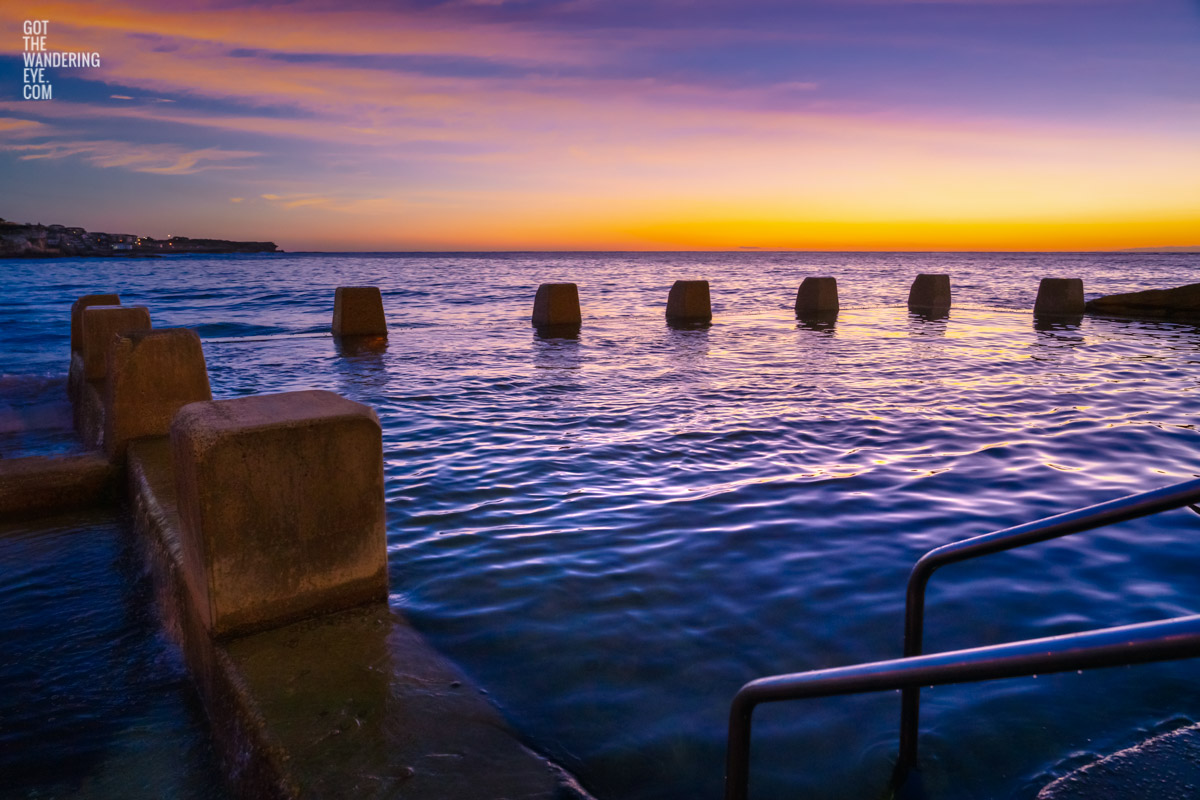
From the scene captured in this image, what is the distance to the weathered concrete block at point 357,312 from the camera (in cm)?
1572

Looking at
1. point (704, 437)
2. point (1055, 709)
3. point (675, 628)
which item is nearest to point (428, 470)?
point (704, 437)

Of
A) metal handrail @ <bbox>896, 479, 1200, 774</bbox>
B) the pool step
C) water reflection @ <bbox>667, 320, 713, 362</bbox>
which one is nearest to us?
metal handrail @ <bbox>896, 479, 1200, 774</bbox>

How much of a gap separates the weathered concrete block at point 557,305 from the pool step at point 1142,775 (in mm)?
15260

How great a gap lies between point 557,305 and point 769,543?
13.2 metres

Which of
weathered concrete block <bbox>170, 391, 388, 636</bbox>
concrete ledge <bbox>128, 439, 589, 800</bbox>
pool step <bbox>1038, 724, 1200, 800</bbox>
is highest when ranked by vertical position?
weathered concrete block <bbox>170, 391, 388, 636</bbox>

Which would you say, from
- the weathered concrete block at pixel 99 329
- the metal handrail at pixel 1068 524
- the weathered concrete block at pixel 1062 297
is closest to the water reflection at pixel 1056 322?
the weathered concrete block at pixel 1062 297

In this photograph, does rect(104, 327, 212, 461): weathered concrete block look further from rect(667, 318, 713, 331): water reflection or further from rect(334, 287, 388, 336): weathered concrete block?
rect(667, 318, 713, 331): water reflection

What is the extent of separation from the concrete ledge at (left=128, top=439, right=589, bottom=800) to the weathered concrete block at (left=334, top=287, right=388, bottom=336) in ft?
43.4

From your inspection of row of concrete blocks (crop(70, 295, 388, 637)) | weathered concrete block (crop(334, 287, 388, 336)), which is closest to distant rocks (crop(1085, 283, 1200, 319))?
weathered concrete block (crop(334, 287, 388, 336))

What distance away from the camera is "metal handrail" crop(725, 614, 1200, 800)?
982mm

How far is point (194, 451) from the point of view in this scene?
270cm

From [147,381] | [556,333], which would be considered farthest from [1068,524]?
[556,333]

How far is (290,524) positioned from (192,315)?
2395 centimetres

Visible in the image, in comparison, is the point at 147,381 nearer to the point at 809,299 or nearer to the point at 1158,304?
the point at 809,299
